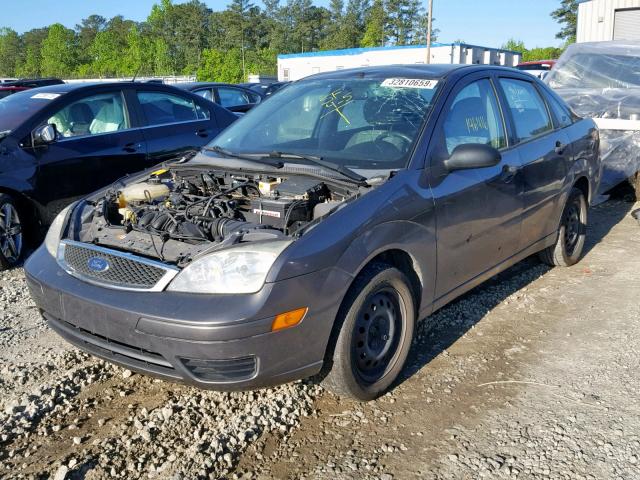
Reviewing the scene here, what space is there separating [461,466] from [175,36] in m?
87.6

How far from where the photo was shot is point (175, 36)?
82.9 metres

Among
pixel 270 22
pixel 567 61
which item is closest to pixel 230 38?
pixel 270 22

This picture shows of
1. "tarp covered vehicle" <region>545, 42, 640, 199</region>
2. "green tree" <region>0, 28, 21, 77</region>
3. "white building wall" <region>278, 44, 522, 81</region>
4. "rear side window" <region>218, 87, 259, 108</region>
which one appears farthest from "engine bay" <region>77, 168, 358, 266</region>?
"green tree" <region>0, 28, 21, 77</region>

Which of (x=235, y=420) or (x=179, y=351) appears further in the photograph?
(x=235, y=420)

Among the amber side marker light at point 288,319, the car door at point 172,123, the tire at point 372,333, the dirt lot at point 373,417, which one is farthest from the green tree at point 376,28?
the amber side marker light at point 288,319

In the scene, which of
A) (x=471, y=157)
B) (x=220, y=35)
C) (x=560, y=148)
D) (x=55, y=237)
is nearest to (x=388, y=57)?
(x=560, y=148)

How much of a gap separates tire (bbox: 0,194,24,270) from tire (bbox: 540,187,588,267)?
4.60 meters

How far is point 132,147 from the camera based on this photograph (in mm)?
6215

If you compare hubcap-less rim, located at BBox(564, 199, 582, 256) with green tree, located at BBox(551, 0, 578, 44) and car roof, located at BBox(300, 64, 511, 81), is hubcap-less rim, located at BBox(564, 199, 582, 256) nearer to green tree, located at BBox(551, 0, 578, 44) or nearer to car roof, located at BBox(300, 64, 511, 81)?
car roof, located at BBox(300, 64, 511, 81)

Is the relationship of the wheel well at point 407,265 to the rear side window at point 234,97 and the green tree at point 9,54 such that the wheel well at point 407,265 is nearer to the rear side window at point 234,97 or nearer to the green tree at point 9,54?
the rear side window at point 234,97

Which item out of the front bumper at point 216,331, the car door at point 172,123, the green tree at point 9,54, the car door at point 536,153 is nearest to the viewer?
the front bumper at point 216,331

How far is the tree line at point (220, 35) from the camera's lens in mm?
72438

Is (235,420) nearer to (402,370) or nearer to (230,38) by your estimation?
(402,370)

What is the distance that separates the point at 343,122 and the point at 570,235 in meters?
2.61
